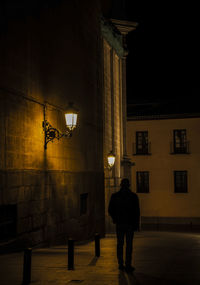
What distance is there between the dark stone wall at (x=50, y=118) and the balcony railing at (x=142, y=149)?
63.8 feet

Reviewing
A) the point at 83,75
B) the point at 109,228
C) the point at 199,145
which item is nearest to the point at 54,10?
the point at 83,75

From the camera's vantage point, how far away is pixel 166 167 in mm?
36094

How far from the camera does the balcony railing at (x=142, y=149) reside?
3638 cm

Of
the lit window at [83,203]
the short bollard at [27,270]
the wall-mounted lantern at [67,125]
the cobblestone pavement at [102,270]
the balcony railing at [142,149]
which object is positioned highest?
the balcony railing at [142,149]

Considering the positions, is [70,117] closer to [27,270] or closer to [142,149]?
[27,270]

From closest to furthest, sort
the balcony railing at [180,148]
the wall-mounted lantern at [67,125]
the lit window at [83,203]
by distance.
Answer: the wall-mounted lantern at [67,125] → the lit window at [83,203] → the balcony railing at [180,148]

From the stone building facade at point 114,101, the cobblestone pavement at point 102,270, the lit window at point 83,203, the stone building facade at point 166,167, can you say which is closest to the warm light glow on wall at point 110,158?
the stone building facade at point 114,101

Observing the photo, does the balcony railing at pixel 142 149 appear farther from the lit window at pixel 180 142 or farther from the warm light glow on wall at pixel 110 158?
the warm light glow on wall at pixel 110 158

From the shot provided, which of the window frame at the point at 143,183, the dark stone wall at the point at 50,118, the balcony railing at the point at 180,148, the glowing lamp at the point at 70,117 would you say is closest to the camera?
the dark stone wall at the point at 50,118

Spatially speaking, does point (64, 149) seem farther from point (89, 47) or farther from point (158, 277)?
point (158, 277)

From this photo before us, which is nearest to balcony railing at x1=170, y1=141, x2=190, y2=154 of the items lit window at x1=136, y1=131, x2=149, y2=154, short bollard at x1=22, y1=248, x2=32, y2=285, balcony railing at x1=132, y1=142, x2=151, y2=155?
balcony railing at x1=132, y1=142, x2=151, y2=155

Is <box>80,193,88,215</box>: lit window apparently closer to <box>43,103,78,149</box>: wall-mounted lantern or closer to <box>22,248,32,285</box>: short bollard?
<box>43,103,78,149</box>: wall-mounted lantern

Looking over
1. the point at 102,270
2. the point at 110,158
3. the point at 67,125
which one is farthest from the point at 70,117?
the point at 110,158

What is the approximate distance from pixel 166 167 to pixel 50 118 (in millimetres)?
25412
